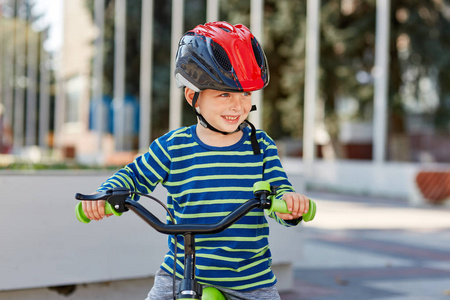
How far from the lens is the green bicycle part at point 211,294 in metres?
2.13

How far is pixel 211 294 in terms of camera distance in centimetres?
215

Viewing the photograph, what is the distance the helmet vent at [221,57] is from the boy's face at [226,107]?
5.2 inches

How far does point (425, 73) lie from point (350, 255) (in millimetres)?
18460

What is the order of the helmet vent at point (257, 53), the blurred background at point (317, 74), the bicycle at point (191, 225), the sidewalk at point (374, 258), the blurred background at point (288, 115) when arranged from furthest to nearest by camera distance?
the blurred background at point (317, 74)
the sidewalk at point (374, 258)
the blurred background at point (288, 115)
the helmet vent at point (257, 53)
the bicycle at point (191, 225)

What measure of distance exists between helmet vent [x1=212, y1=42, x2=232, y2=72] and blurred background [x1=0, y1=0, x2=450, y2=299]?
8.88 feet

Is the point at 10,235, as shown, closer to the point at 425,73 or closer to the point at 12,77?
the point at 425,73

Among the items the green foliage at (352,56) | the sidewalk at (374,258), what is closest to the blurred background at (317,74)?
the green foliage at (352,56)

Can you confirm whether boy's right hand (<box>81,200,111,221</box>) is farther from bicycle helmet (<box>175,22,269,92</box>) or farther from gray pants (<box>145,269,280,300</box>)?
bicycle helmet (<box>175,22,269,92</box>)

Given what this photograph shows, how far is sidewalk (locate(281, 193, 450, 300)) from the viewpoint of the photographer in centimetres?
577

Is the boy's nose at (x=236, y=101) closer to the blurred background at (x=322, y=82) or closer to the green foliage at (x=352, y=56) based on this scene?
the blurred background at (x=322, y=82)

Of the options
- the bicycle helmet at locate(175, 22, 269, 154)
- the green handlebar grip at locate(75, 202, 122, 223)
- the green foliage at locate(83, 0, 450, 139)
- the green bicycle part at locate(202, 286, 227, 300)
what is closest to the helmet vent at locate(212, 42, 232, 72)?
the bicycle helmet at locate(175, 22, 269, 154)

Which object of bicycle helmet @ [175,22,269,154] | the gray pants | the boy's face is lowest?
the gray pants

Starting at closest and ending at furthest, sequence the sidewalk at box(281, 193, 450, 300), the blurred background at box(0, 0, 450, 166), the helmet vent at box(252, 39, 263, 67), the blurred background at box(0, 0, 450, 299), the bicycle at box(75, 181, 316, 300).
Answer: the bicycle at box(75, 181, 316, 300) < the helmet vent at box(252, 39, 263, 67) < the blurred background at box(0, 0, 450, 299) < the sidewalk at box(281, 193, 450, 300) < the blurred background at box(0, 0, 450, 166)

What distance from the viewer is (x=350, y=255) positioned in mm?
7695
